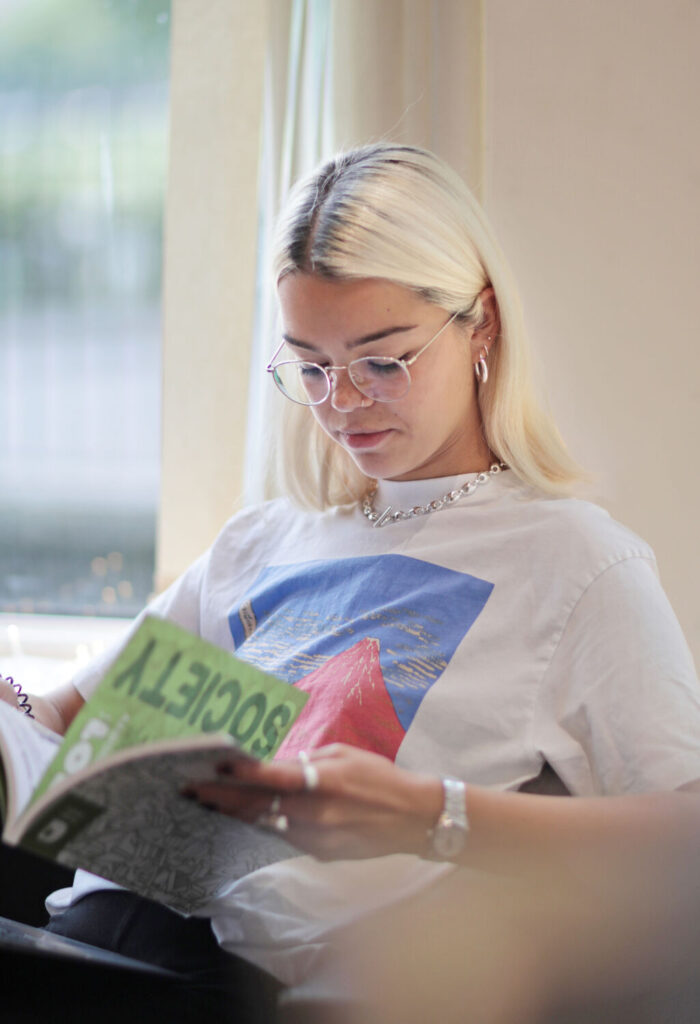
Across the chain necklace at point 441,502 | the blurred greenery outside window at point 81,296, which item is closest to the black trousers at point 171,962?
the chain necklace at point 441,502

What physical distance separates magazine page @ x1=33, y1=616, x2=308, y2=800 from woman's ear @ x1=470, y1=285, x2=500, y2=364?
1.82 ft

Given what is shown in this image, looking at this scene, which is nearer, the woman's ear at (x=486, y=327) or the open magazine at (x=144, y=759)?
the open magazine at (x=144, y=759)

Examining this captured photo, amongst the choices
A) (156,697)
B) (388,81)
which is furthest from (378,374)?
(388,81)

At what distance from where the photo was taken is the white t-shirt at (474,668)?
34.7 inches

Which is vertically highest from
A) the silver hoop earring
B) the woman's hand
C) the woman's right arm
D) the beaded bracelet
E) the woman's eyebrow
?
the woman's eyebrow

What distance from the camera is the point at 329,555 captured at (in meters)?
1.21

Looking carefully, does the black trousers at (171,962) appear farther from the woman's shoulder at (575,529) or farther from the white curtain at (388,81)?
the white curtain at (388,81)

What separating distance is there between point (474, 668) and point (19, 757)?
46 centimetres

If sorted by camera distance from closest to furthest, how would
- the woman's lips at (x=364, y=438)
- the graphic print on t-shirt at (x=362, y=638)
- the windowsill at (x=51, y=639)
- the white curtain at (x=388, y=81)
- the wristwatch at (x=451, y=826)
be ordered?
the wristwatch at (x=451, y=826), the graphic print on t-shirt at (x=362, y=638), the woman's lips at (x=364, y=438), the white curtain at (x=388, y=81), the windowsill at (x=51, y=639)

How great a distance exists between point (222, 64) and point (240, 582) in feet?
3.86

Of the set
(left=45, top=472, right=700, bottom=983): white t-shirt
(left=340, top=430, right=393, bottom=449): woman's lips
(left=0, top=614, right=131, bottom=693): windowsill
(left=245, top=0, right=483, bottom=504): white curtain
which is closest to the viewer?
(left=45, top=472, right=700, bottom=983): white t-shirt

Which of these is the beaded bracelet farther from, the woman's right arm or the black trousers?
the black trousers

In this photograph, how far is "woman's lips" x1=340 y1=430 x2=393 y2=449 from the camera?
1102 mm

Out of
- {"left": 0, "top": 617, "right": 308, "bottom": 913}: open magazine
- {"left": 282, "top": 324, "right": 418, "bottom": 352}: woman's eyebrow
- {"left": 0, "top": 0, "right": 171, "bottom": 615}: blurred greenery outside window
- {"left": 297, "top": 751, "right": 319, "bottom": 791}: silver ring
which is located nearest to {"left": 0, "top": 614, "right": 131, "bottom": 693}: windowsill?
{"left": 0, "top": 0, "right": 171, "bottom": 615}: blurred greenery outside window
